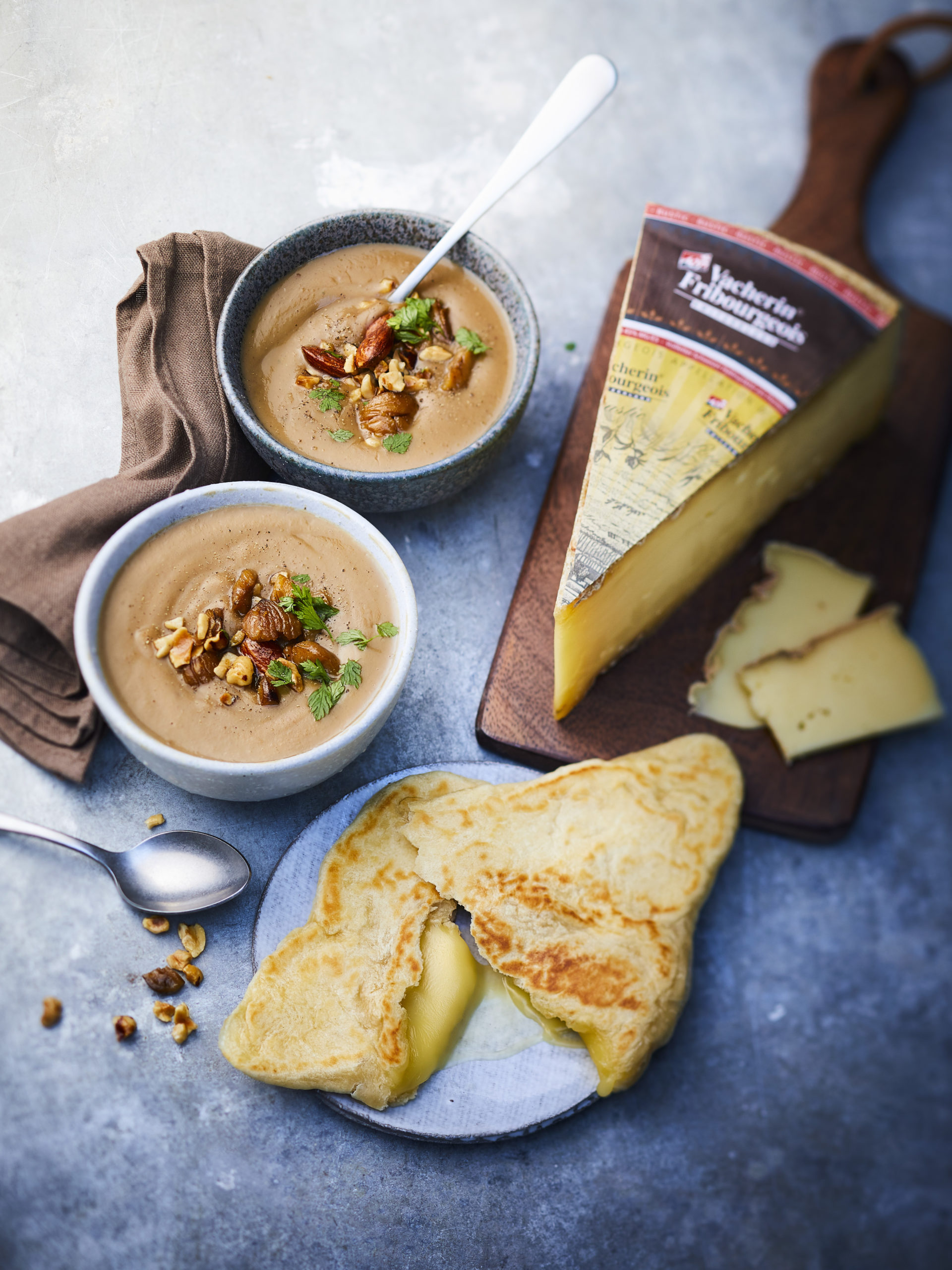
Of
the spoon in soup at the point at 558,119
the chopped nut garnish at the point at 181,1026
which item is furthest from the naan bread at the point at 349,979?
the spoon in soup at the point at 558,119

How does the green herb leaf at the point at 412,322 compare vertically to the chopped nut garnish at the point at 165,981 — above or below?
above

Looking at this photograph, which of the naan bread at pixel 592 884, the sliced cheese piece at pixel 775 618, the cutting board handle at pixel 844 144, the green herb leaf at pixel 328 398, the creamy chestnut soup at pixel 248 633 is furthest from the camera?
the cutting board handle at pixel 844 144

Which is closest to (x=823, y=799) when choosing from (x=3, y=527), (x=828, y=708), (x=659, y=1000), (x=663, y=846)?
(x=828, y=708)

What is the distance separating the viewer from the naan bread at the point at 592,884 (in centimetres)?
196

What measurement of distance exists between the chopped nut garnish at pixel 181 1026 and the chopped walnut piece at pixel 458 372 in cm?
153

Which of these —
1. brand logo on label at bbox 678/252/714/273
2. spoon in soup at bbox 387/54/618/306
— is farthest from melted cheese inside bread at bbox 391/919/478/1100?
brand logo on label at bbox 678/252/714/273

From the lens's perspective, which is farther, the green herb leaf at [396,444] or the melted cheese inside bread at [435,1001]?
the green herb leaf at [396,444]

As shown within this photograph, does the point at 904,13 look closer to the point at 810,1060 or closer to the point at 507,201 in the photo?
the point at 507,201

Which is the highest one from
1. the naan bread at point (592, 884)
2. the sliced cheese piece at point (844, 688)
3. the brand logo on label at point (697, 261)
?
the brand logo on label at point (697, 261)

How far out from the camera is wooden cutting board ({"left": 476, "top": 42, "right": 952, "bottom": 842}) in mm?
2375

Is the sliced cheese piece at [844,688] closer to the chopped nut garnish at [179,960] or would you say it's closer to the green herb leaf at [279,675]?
the green herb leaf at [279,675]

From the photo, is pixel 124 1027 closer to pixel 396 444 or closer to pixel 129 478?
pixel 129 478

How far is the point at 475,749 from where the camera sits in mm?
2367

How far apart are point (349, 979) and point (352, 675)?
2.09ft
